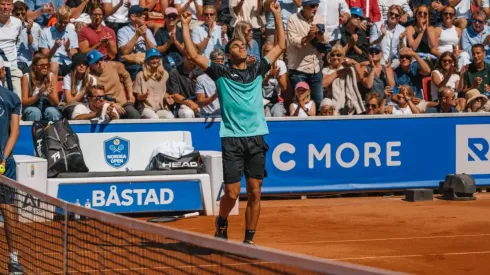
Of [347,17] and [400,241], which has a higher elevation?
[347,17]

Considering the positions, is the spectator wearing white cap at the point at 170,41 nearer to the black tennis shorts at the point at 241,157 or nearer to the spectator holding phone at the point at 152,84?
the spectator holding phone at the point at 152,84

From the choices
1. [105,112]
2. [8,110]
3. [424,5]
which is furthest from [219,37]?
[8,110]

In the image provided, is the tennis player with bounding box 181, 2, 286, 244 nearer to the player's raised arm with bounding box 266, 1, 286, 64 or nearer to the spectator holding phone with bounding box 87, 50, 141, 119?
the player's raised arm with bounding box 266, 1, 286, 64

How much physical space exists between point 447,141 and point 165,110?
446cm

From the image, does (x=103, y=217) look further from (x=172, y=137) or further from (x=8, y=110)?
(x=172, y=137)

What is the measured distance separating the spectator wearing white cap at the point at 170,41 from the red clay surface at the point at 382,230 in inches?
124

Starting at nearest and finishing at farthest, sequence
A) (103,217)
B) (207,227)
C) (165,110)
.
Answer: (103,217) → (207,227) → (165,110)

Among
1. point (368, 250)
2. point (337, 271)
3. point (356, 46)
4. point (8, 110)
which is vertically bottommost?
point (368, 250)

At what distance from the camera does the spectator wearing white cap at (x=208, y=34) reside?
650 inches

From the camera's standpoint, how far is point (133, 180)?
12.9 metres

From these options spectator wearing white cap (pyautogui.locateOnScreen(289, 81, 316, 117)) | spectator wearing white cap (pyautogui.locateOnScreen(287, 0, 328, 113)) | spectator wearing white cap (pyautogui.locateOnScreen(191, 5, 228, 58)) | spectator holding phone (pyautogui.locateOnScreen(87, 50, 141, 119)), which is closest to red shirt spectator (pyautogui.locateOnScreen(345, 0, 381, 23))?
spectator wearing white cap (pyautogui.locateOnScreen(287, 0, 328, 113))

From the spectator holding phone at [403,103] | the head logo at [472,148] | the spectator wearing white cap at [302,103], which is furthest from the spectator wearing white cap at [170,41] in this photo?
the head logo at [472,148]

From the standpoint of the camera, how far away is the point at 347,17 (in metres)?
18.2

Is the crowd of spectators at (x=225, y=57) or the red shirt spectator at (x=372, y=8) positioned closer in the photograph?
the crowd of spectators at (x=225, y=57)
